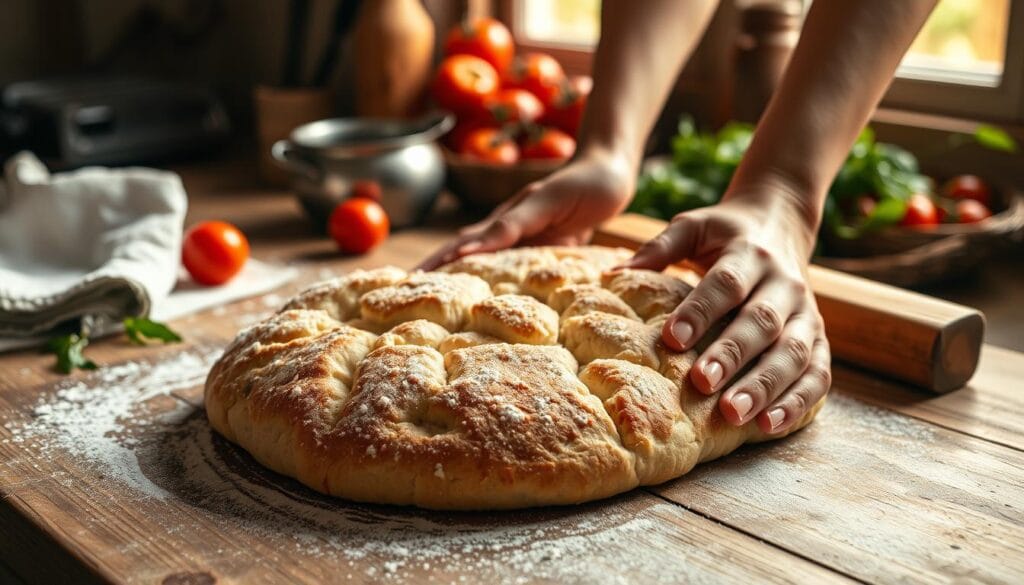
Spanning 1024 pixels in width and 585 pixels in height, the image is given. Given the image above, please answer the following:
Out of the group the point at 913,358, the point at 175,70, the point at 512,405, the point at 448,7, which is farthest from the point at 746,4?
the point at 175,70

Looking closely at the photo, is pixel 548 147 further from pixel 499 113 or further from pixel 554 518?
pixel 554 518

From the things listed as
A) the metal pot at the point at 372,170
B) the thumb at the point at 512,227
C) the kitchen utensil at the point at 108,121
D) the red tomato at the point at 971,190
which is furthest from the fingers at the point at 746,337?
the kitchen utensil at the point at 108,121

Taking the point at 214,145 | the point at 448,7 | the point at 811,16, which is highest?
the point at 811,16

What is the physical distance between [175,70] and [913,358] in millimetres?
3123

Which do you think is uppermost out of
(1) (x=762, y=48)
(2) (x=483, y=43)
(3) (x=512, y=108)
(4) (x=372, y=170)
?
(1) (x=762, y=48)

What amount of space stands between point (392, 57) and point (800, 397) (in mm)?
1790

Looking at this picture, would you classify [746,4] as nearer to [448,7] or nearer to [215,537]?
[448,7]

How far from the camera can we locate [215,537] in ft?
3.47

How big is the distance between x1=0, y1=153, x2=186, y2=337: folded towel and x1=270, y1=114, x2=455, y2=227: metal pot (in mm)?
345

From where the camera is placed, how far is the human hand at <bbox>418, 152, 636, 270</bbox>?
1605 mm

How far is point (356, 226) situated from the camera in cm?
212

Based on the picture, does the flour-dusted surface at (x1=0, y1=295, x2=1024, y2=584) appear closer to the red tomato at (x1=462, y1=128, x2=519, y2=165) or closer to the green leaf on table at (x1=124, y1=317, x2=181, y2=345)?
the green leaf on table at (x1=124, y1=317, x2=181, y2=345)

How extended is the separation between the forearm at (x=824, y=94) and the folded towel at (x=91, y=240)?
3.24 ft

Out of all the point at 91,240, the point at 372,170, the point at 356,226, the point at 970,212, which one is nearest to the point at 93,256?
the point at 91,240
